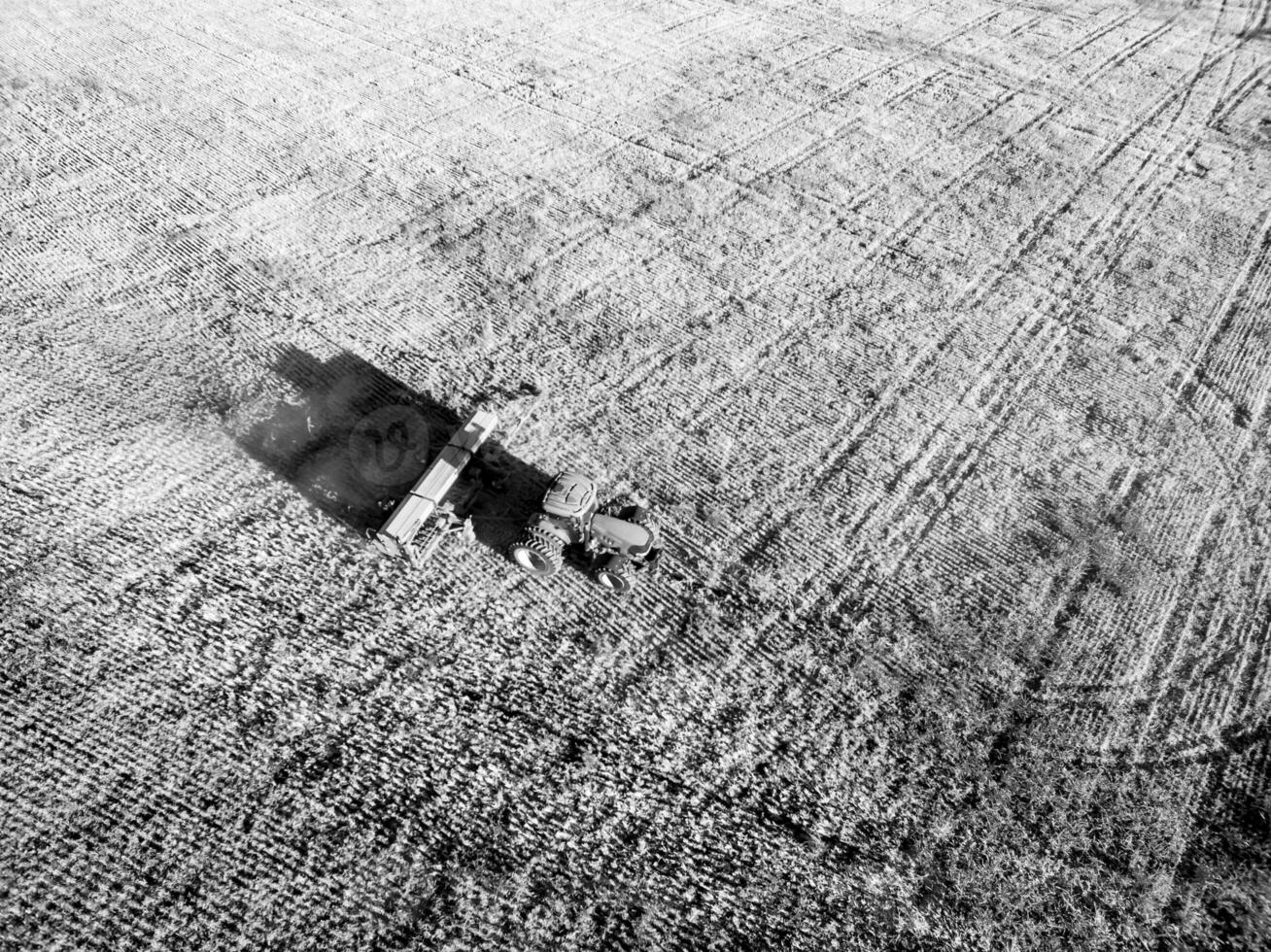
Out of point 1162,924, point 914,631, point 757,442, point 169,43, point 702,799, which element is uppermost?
point 169,43

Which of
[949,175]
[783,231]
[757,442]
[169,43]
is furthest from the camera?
[169,43]

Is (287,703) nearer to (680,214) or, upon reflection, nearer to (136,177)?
(680,214)

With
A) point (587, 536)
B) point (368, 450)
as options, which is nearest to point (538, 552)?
point (587, 536)

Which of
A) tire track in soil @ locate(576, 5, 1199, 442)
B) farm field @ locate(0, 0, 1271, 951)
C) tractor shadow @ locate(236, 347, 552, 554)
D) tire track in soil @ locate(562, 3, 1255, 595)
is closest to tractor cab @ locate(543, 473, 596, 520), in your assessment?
farm field @ locate(0, 0, 1271, 951)

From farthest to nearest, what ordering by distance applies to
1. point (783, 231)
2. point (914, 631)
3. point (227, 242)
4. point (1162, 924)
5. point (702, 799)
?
point (783, 231) < point (227, 242) < point (914, 631) < point (702, 799) < point (1162, 924)

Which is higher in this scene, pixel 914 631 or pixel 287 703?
pixel 914 631

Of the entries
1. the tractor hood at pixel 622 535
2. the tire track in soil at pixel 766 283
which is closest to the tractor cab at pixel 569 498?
the tractor hood at pixel 622 535

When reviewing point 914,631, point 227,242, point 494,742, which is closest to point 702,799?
point 494,742

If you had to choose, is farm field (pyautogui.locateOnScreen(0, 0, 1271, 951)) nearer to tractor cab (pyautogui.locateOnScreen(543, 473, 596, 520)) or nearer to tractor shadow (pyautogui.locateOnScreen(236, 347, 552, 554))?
tractor shadow (pyautogui.locateOnScreen(236, 347, 552, 554))

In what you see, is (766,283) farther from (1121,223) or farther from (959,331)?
(1121,223)
